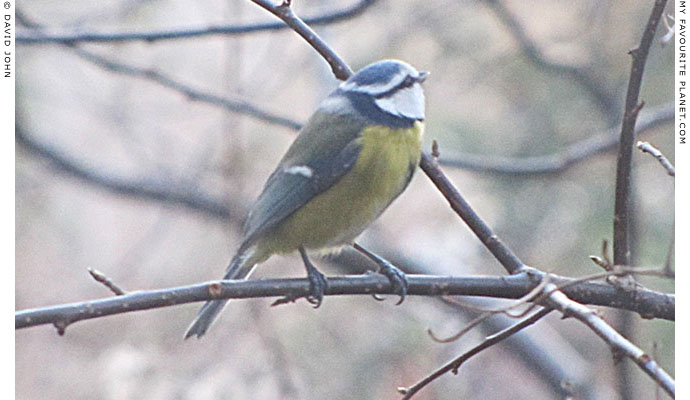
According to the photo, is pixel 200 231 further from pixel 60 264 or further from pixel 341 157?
pixel 341 157

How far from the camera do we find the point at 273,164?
4469 mm

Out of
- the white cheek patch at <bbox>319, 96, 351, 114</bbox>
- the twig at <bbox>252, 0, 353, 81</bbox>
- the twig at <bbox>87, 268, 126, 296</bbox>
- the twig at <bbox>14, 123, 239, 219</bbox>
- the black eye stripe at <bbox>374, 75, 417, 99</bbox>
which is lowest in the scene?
the twig at <bbox>14, 123, 239, 219</bbox>

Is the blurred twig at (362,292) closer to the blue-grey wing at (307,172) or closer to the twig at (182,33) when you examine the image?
the blue-grey wing at (307,172)

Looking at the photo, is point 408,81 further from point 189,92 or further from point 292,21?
point 189,92

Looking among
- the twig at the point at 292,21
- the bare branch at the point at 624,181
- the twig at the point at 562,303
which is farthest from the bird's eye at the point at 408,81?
the bare branch at the point at 624,181

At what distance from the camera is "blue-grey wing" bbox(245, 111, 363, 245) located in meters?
2.17

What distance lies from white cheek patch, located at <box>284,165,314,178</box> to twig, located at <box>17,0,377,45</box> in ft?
1.22

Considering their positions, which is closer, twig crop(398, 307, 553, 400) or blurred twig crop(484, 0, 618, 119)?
twig crop(398, 307, 553, 400)

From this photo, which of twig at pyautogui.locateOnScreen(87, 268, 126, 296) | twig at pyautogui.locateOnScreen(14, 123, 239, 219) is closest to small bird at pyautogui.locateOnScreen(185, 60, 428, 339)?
twig at pyautogui.locateOnScreen(87, 268, 126, 296)

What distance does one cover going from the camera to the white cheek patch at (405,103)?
2260 mm

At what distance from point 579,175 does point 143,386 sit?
2.18 meters

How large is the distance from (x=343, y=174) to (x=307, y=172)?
10 centimetres

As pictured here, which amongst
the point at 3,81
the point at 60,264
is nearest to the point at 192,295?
the point at 3,81

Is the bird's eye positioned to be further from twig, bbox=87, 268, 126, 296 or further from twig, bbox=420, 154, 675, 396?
twig, bbox=87, 268, 126, 296
